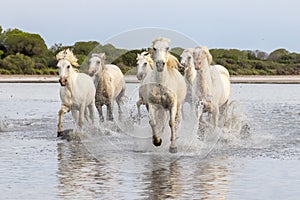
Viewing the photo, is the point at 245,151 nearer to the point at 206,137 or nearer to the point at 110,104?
the point at 206,137

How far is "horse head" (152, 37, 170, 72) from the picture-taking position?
12.7m

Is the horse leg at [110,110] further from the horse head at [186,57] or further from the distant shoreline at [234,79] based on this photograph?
the distant shoreline at [234,79]

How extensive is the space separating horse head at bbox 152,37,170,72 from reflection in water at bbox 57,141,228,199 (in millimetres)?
1457

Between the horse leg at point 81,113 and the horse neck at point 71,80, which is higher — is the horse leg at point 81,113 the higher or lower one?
the lower one

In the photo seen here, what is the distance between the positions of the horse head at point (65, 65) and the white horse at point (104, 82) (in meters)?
1.42

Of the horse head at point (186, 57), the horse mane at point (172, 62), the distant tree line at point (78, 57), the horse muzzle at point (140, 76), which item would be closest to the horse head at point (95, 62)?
the horse muzzle at point (140, 76)

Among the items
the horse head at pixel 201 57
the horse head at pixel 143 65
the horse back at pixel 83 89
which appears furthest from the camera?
the horse back at pixel 83 89

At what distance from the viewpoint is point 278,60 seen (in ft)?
288

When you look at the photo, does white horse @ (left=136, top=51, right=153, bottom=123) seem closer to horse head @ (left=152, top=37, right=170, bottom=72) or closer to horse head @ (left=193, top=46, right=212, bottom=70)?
horse head @ (left=193, top=46, right=212, bottom=70)

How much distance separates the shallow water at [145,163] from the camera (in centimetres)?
992

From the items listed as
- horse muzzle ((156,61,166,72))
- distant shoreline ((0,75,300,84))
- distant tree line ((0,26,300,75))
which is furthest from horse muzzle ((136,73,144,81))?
distant shoreline ((0,75,300,84))

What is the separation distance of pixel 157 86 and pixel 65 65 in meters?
2.76

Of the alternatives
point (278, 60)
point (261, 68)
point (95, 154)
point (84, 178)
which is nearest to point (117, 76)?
point (95, 154)

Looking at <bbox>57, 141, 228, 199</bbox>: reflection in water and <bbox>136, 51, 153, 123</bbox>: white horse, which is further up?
<bbox>136, 51, 153, 123</bbox>: white horse
